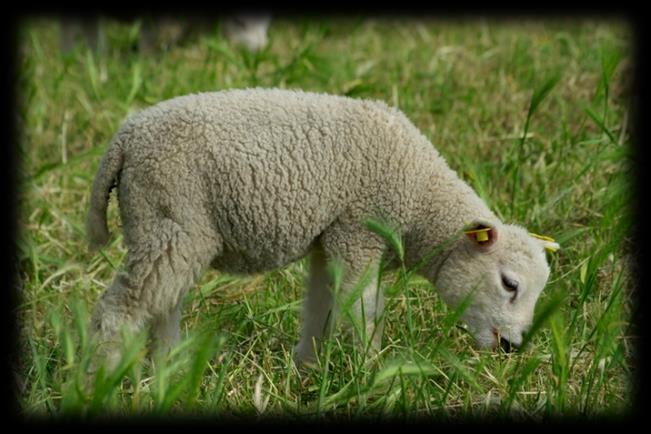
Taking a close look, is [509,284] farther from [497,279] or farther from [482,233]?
[482,233]

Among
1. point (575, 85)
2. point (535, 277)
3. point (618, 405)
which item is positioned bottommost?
point (618, 405)

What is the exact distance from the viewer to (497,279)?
3.37m

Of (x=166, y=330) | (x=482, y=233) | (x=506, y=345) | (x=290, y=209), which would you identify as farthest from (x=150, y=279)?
(x=506, y=345)

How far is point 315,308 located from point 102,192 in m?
0.91

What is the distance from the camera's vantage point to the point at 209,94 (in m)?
3.31

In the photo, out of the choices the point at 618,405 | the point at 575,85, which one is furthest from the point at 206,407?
the point at 575,85

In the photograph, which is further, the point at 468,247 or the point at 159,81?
the point at 159,81

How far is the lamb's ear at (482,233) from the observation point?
3.32m

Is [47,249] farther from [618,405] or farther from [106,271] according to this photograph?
[618,405]

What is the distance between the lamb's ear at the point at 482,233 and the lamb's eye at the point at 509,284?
0.14 meters

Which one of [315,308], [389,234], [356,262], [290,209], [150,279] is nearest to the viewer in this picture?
[389,234]

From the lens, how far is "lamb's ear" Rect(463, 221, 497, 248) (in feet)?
10.9

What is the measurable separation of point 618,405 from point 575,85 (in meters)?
3.14

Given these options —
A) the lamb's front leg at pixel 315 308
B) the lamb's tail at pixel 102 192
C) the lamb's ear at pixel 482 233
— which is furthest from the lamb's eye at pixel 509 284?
the lamb's tail at pixel 102 192
